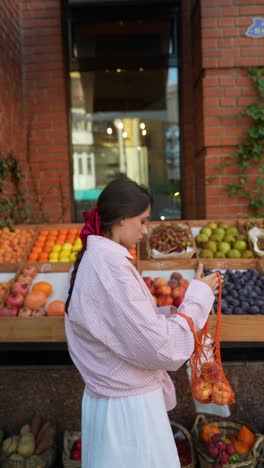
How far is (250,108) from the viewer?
15.1ft

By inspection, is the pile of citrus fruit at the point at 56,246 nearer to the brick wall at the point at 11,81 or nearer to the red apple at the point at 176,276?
the red apple at the point at 176,276

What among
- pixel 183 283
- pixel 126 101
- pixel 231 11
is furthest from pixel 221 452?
pixel 126 101

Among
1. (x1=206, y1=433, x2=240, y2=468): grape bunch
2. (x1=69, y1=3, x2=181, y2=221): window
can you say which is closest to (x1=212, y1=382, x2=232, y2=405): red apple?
(x1=206, y1=433, x2=240, y2=468): grape bunch

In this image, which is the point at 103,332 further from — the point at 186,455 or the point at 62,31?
the point at 62,31

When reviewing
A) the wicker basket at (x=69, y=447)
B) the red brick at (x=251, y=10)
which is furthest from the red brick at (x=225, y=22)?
the wicker basket at (x=69, y=447)

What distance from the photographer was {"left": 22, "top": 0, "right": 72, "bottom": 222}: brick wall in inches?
217

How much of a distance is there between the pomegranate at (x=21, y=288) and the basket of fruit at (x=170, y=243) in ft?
3.41

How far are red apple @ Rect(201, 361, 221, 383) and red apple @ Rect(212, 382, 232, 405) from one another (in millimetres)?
52

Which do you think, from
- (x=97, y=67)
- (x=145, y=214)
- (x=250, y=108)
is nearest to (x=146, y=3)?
(x=97, y=67)

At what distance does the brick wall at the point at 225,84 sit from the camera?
4.60 meters

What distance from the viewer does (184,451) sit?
2.75 m

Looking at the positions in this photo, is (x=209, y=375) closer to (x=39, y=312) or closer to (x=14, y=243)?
(x=39, y=312)

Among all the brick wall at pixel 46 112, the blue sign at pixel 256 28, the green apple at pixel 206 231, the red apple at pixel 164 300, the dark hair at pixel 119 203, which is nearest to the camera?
the dark hair at pixel 119 203

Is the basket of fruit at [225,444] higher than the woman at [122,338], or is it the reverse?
the woman at [122,338]
